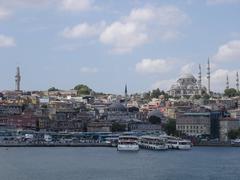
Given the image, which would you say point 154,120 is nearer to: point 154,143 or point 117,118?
point 117,118

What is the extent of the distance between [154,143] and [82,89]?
49488 millimetres

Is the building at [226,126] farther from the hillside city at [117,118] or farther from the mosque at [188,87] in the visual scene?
the mosque at [188,87]

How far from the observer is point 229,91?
3531 inches

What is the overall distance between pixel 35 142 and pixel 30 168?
77.4 feet

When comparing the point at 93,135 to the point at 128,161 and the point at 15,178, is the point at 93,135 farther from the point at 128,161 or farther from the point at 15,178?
the point at 15,178

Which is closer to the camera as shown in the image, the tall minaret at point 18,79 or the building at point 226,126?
the building at point 226,126

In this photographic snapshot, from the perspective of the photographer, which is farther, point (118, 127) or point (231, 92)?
point (231, 92)

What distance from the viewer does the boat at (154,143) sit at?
43.7 metres

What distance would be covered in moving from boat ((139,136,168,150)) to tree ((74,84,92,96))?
43.8 metres

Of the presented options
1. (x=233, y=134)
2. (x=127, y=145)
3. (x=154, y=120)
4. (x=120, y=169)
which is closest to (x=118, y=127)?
(x=154, y=120)

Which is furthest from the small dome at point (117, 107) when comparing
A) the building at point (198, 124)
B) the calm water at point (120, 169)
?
the calm water at point (120, 169)

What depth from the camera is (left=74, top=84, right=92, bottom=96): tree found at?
3583 inches

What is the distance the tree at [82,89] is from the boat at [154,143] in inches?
1725

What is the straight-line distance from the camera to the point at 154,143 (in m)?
43.9
